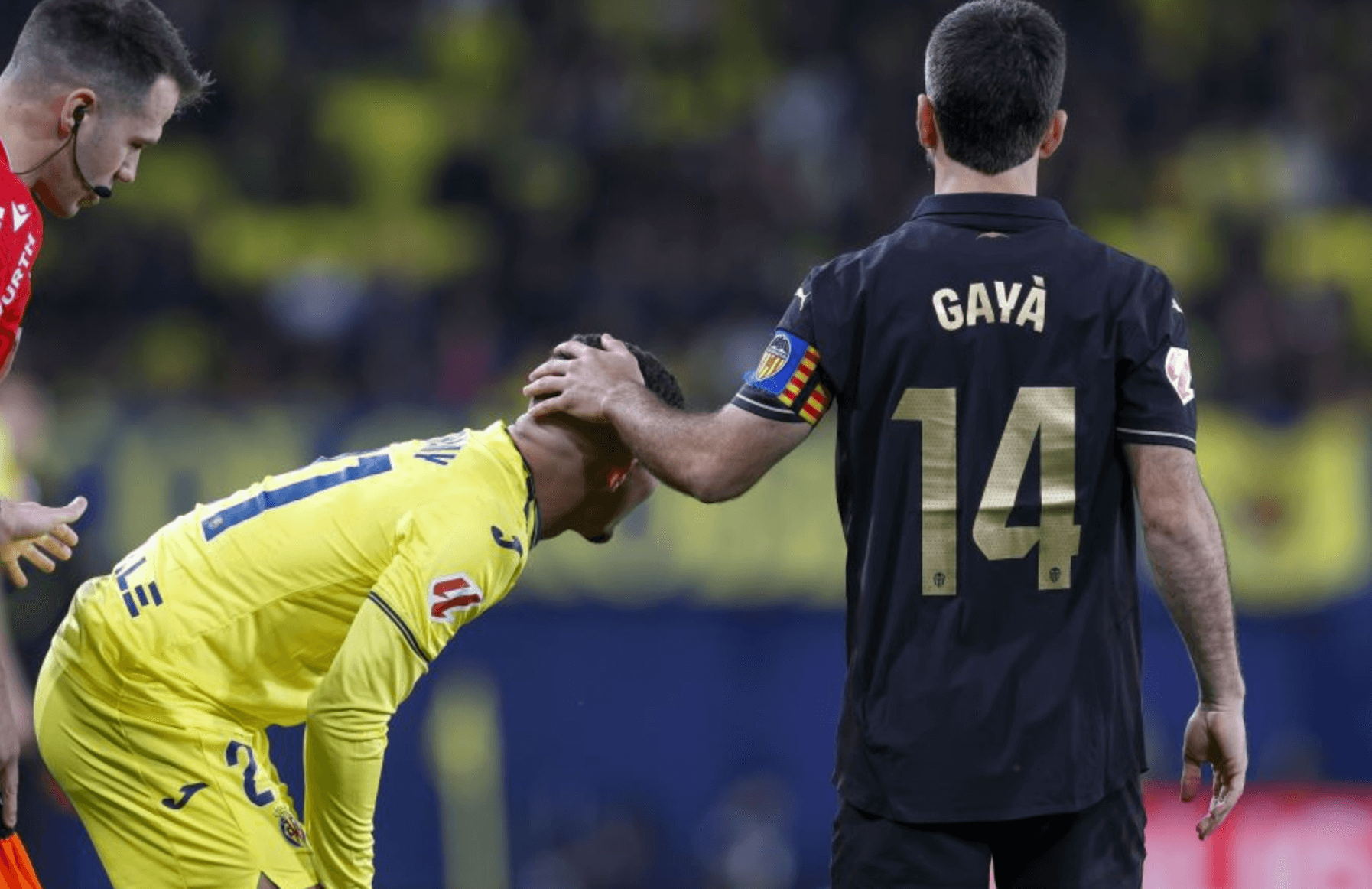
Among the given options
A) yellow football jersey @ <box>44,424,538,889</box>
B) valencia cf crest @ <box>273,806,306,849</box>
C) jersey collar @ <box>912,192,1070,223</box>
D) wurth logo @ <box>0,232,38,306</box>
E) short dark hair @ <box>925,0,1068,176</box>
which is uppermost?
short dark hair @ <box>925,0,1068,176</box>

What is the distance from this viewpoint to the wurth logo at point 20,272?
411 cm

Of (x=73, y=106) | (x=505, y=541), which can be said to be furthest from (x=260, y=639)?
(x=73, y=106)

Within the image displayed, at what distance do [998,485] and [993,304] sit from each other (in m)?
0.33

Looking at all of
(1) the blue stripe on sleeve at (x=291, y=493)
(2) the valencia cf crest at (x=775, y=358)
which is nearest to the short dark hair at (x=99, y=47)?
(1) the blue stripe on sleeve at (x=291, y=493)

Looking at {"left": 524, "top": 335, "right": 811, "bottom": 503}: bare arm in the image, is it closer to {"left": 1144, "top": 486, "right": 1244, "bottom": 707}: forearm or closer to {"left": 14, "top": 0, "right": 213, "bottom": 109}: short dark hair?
{"left": 1144, "top": 486, "right": 1244, "bottom": 707}: forearm

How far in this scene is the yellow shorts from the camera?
169 inches

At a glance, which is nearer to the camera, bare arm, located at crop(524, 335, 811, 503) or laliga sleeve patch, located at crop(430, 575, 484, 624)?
bare arm, located at crop(524, 335, 811, 503)

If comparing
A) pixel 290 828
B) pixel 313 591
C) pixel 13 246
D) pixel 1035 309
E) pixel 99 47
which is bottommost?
pixel 290 828

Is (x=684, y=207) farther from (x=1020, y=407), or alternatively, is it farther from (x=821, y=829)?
(x=1020, y=407)

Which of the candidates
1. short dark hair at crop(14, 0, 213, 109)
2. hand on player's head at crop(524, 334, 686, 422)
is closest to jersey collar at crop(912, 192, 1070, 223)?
hand on player's head at crop(524, 334, 686, 422)

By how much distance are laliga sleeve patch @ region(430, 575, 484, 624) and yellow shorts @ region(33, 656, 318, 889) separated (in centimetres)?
60

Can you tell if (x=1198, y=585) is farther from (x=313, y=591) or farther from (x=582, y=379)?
(x=313, y=591)

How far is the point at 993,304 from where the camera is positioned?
3.76 meters

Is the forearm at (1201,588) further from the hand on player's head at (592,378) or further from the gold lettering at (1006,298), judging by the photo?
the hand on player's head at (592,378)
